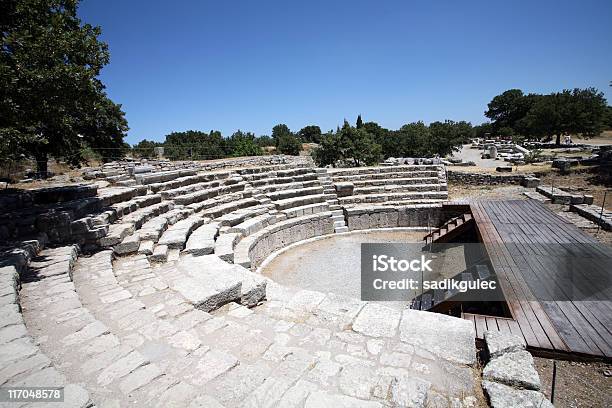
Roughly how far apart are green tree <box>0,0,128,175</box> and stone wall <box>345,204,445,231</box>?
9504mm

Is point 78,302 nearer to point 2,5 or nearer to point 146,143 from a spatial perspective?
point 2,5

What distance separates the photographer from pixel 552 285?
17.6 ft

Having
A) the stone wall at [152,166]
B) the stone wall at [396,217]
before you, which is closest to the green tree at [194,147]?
the stone wall at [152,166]

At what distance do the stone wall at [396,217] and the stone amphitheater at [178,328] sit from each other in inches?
230

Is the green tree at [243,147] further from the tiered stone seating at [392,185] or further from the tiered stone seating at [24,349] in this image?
the tiered stone seating at [24,349]

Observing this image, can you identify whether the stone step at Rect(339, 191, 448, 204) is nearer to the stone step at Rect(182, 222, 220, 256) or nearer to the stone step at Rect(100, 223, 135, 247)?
the stone step at Rect(182, 222, 220, 256)

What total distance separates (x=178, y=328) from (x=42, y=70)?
4387 mm

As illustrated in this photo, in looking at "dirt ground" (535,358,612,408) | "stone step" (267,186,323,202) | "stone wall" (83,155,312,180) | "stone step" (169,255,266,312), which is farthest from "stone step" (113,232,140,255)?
"dirt ground" (535,358,612,408)

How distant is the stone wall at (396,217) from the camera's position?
12.9 meters

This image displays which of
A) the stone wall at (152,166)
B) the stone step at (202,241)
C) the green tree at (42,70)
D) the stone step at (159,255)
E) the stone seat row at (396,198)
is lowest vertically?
the stone seat row at (396,198)

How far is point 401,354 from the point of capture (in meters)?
3.51

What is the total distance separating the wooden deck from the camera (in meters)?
4.02

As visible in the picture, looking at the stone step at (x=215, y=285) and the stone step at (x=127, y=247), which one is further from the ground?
the stone step at (x=127, y=247)

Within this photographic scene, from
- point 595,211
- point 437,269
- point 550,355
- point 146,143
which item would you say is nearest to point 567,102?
point 595,211
